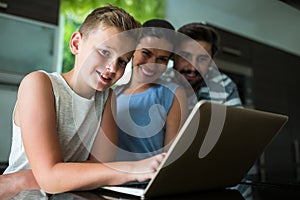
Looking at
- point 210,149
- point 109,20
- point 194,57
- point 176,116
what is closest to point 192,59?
point 194,57

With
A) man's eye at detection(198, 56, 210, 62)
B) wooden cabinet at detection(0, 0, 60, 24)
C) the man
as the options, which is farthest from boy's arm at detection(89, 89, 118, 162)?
wooden cabinet at detection(0, 0, 60, 24)

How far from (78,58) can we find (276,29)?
3.36m

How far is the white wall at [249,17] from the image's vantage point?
Result: 3013 mm

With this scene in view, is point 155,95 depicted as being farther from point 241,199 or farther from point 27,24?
point 27,24

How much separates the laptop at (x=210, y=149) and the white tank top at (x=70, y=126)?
259 millimetres

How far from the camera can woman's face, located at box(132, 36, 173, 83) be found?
1093 millimetres

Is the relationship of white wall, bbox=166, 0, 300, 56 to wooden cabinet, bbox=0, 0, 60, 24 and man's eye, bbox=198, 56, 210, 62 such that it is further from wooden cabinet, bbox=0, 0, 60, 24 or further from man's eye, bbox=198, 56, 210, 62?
man's eye, bbox=198, 56, 210, 62

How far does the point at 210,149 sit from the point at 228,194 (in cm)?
13

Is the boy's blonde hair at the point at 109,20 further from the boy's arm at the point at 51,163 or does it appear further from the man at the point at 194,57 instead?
the man at the point at 194,57

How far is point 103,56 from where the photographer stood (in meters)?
0.80

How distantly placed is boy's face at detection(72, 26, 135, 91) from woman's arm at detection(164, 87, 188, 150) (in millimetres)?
259

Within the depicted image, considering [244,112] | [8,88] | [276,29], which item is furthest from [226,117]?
[276,29]

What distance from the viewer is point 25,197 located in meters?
0.54

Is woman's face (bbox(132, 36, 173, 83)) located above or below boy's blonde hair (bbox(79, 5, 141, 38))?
below
